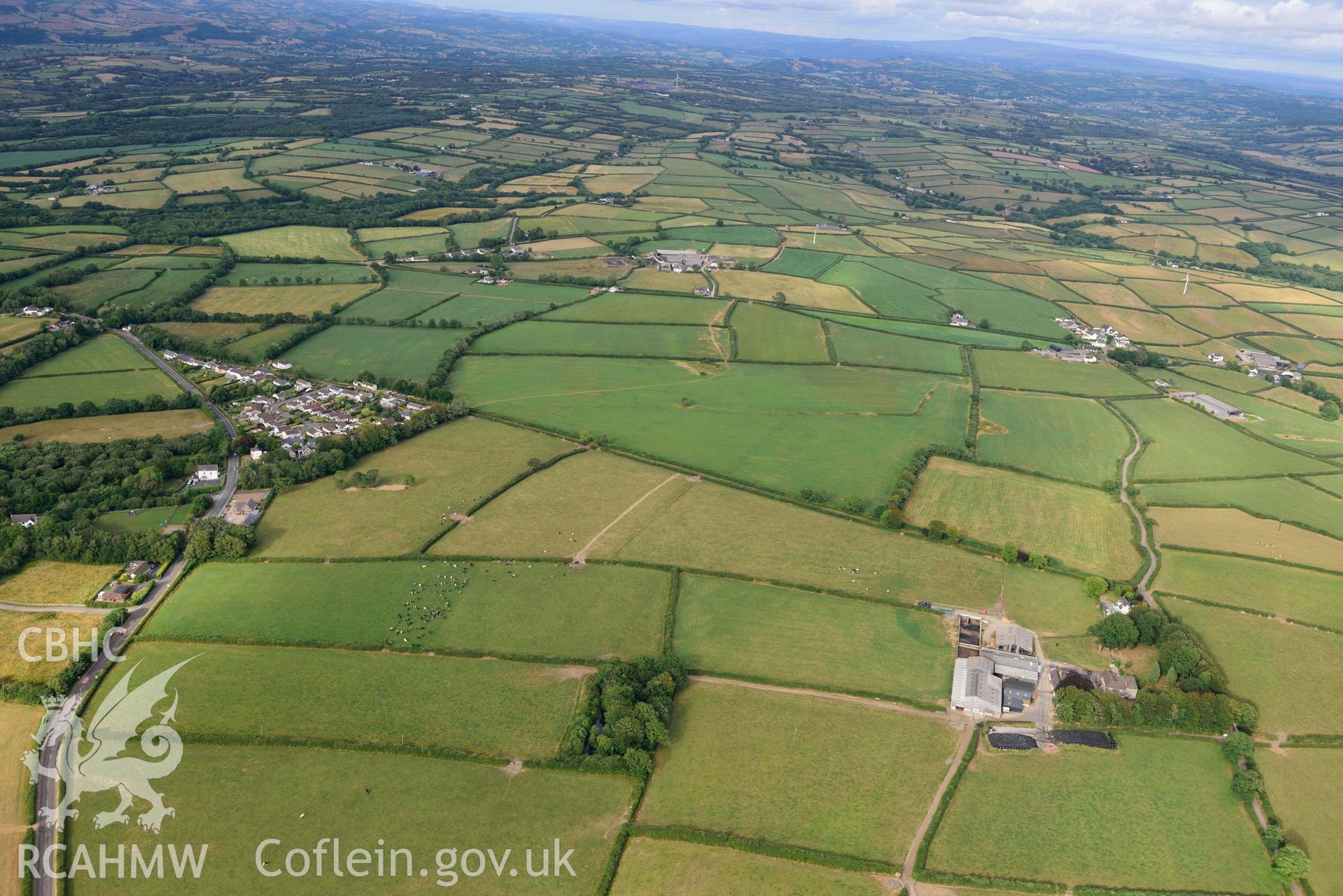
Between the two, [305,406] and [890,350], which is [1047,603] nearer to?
[890,350]

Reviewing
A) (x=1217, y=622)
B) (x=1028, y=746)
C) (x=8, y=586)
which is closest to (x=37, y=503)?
(x=8, y=586)

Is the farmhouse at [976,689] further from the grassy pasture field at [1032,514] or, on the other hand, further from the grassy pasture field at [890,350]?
the grassy pasture field at [890,350]

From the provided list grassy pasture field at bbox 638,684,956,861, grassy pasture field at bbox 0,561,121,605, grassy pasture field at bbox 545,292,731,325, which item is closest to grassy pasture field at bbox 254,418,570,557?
grassy pasture field at bbox 0,561,121,605

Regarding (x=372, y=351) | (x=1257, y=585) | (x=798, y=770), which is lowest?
(x=372, y=351)

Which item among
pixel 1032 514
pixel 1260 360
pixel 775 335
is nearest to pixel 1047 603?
pixel 1032 514

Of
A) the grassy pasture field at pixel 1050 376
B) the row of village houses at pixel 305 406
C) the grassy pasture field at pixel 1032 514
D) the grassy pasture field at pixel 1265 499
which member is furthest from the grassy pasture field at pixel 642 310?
the grassy pasture field at pixel 1265 499

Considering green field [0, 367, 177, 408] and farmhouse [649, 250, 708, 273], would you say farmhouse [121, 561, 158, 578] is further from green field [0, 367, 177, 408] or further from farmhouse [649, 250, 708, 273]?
farmhouse [649, 250, 708, 273]

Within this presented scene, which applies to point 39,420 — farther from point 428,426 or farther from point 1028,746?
point 1028,746
